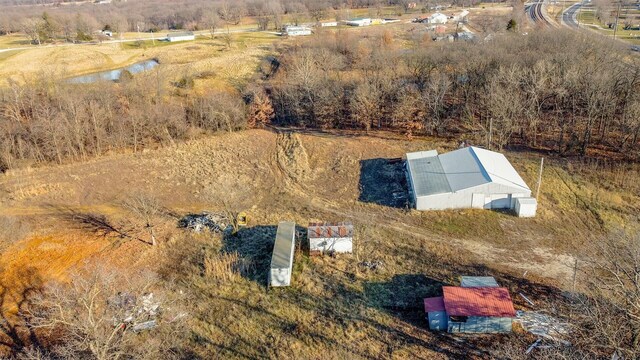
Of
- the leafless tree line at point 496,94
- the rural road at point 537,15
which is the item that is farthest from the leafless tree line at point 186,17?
the leafless tree line at point 496,94

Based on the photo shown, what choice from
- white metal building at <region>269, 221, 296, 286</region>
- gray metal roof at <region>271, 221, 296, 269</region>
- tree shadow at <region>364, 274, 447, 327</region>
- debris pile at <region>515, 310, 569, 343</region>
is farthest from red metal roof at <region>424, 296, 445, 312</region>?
gray metal roof at <region>271, 221, 296, 269</region>

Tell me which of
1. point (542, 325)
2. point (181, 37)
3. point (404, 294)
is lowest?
point (542, 325)

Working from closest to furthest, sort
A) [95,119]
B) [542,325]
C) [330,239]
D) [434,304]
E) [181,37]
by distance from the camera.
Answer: [542,325] < [434,304] < [330,239] < [95,119] < [181,37]

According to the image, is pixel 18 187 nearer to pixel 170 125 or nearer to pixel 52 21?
pixel 170 125

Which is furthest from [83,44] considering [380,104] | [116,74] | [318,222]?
[318,222]

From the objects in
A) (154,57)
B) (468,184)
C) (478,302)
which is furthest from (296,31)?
(478,302)

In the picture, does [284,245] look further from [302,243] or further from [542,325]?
[542,325]
